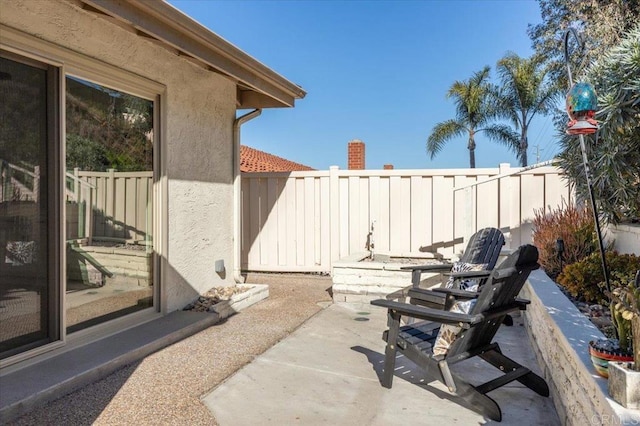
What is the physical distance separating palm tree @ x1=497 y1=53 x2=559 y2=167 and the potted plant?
16700 mm

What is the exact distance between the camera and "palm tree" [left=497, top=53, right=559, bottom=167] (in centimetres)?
1747

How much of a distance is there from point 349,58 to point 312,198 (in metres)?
9.73

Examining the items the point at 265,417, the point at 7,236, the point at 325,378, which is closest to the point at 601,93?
the point at 325,378

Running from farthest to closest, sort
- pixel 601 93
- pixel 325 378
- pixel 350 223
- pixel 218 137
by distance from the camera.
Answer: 1. pixel 350 223
2. pixel 218 137
3. pixel 601 93
4. pixel 325 378

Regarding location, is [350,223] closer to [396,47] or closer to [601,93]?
[601,93]

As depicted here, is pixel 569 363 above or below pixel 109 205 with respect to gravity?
below

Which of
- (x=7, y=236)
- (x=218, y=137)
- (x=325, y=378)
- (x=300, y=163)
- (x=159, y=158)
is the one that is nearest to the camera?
(x=7, y=236)

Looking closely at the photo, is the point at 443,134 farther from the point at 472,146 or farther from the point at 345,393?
the point at 345,393

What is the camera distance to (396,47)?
638 inches

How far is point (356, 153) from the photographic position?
11.2m

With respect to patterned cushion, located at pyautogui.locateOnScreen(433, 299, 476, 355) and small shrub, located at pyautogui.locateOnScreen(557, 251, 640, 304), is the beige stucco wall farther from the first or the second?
small shrub, located at pyautogui.locateOnScreen(557, 251, 640, 304)

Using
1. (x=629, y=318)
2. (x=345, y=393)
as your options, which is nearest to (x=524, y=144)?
(x=345, y=393)

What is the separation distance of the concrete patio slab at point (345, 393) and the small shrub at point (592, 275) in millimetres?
734

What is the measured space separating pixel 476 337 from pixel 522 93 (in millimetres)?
17277
